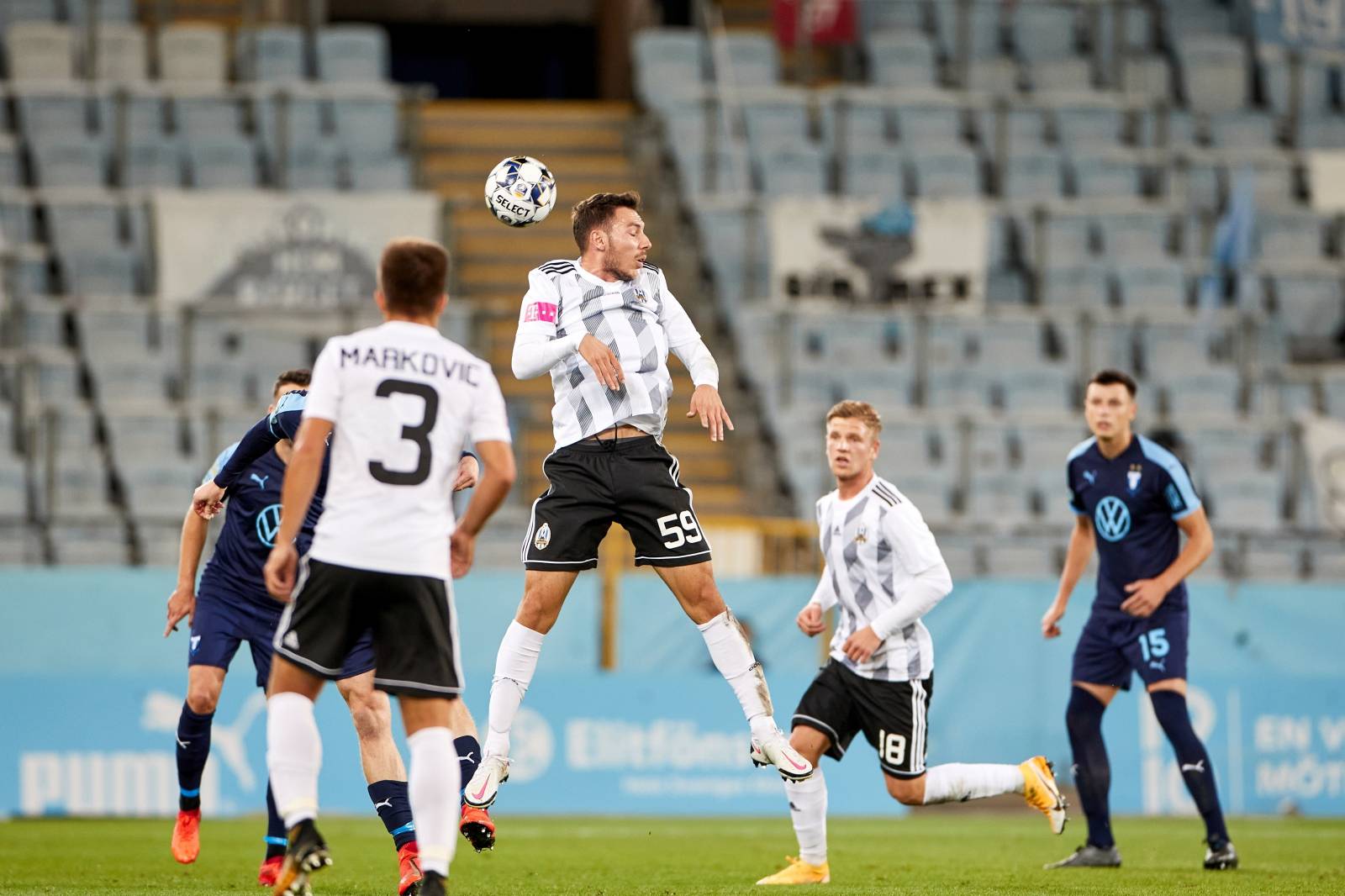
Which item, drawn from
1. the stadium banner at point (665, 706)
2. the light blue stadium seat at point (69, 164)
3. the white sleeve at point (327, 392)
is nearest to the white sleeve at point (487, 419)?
the white sleeve at point (327, 392)

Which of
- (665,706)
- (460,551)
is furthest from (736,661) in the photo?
(665,706)

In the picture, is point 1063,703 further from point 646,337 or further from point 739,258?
point 646,337

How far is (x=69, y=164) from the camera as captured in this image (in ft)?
63.3

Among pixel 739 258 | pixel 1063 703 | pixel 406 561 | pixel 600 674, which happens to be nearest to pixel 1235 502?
pixel 1063 703

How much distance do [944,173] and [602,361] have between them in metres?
13.6

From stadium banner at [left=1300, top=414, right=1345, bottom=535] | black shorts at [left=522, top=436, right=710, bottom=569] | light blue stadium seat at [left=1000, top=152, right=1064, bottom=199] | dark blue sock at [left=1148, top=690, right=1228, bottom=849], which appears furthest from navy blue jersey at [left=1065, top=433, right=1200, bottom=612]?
light blue stadium seat at [left=1000, top=152, right=1064, bottom=199]

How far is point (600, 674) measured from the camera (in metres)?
14.3

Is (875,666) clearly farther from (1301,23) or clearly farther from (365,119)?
(1301,23)

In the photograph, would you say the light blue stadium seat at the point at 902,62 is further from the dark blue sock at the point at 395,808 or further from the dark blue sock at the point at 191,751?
the dark blue sock at the point at 395,808

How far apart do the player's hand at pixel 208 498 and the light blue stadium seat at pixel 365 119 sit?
1244 cm

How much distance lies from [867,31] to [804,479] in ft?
26.1

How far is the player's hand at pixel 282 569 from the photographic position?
6.07 meters

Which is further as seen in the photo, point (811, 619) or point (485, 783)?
point (811, 619)

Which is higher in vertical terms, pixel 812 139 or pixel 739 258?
pixel 812 139
